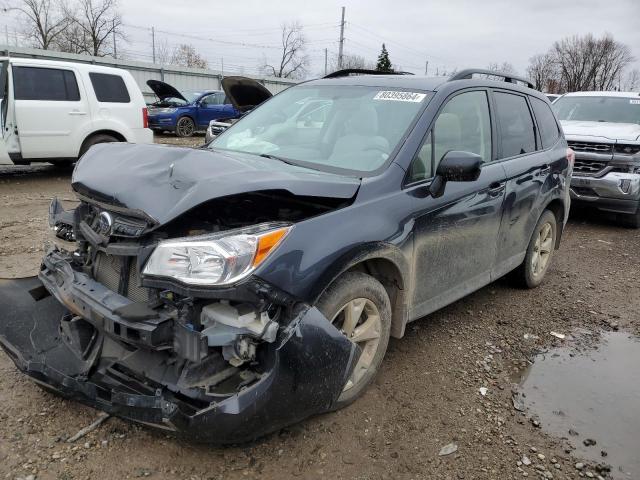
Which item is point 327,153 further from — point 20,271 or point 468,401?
point 20,271

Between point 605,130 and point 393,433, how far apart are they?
23.7ft

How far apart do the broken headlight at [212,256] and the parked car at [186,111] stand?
580 inches

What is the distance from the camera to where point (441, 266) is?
3.35 m

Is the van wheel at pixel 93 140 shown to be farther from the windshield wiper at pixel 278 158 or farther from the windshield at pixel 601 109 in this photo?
the windshield at pixel 601 109

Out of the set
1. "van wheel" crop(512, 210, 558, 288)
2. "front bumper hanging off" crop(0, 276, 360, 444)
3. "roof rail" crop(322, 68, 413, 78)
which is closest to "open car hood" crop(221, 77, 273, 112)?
"roof rail" crop(322, 68, 413, 78)

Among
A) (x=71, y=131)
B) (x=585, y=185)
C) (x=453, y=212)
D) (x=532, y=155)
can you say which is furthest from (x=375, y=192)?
(x=71, y=131)

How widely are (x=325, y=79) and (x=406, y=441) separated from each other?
8.89ft

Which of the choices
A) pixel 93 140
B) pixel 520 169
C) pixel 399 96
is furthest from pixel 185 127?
pixel 399 96

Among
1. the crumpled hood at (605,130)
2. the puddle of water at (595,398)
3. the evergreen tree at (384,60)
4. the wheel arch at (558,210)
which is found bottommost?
the puddle of water at (595,398)

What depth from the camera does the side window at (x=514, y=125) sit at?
4.05m

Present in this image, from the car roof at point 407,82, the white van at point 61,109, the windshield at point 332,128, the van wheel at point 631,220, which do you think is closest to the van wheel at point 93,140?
the white van at point 61,109

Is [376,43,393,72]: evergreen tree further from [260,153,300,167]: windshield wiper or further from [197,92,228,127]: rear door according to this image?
[260,153,300,167]: windshield wiper

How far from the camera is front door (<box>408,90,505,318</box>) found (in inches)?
123

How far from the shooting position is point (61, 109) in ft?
28.0
